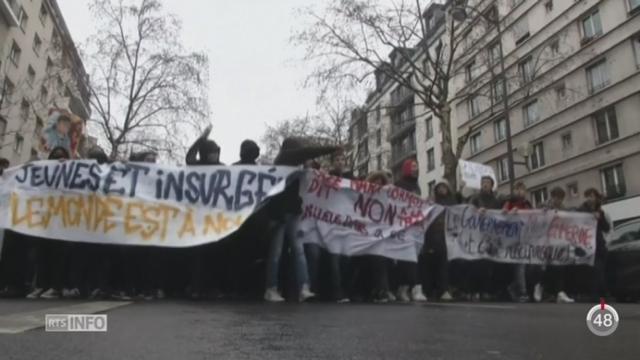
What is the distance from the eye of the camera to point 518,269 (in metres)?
8.46

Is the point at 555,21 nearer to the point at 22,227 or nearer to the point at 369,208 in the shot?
the point at 369,208

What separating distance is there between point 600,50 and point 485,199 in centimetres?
2487

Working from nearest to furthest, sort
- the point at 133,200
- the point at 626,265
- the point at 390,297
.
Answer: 1. the point at 133,200
2. the point at 390,297
3. the point at 626,265

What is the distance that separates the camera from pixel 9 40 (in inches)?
1403

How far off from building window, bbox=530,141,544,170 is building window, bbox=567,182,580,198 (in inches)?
123

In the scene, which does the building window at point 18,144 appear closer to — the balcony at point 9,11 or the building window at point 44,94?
the building window at point 44,94

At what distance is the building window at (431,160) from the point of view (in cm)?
4738

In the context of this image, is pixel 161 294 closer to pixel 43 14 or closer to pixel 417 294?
pixel 417 294

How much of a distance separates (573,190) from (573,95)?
510 centimetres

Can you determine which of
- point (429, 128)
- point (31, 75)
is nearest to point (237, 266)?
point (31, 75)

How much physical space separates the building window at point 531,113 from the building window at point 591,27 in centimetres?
499

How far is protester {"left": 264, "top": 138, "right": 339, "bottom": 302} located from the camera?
6.28m

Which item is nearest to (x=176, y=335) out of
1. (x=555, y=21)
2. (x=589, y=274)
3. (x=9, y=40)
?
(x=589, y=274)

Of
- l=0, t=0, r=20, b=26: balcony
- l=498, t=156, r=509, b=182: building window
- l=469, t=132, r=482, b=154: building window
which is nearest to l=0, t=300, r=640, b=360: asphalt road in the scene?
l=498, t=156, r=509, b=182: building window
